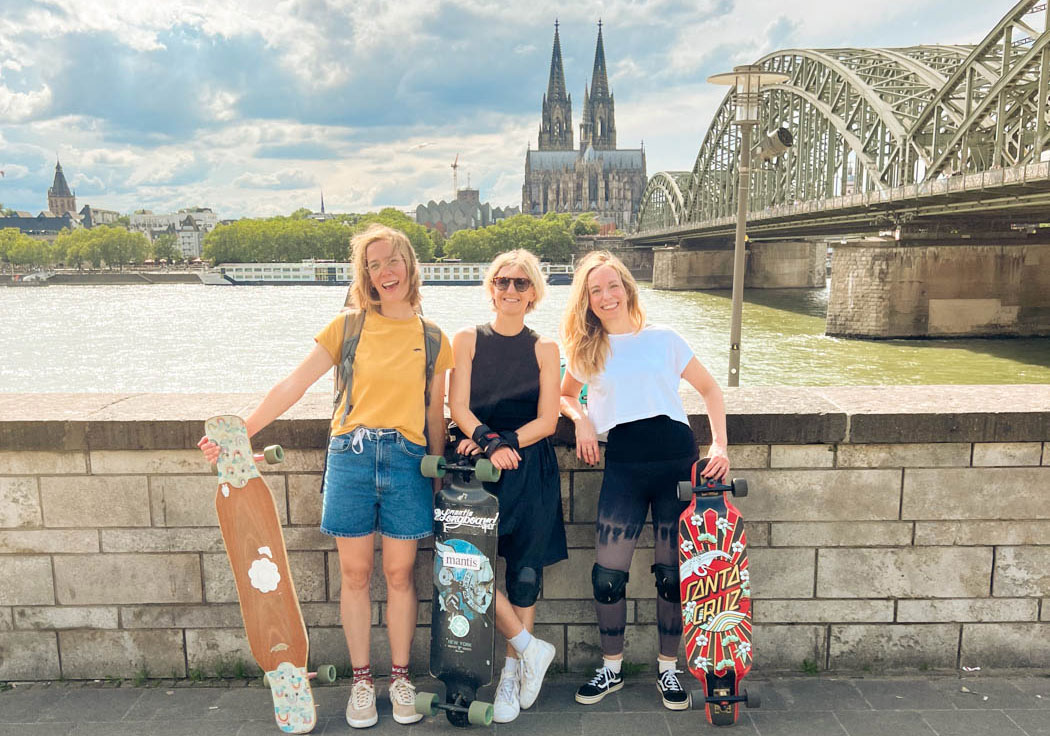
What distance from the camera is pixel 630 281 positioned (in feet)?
10.4

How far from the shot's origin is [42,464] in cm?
331

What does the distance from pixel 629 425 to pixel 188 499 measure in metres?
1.77

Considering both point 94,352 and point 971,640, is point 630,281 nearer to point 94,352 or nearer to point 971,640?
point 971,640

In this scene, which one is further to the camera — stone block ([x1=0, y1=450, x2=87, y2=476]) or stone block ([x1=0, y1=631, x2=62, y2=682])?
stone block ([x1=0, y1=631, x2=62, y2=682])

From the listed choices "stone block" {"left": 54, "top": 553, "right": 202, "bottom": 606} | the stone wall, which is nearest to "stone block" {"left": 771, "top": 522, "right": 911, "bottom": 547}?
the stone wall

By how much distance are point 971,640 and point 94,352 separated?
114 ft

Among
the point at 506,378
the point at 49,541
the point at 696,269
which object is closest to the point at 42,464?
the point at 49,541

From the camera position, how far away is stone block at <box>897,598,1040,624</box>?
11.3 feet

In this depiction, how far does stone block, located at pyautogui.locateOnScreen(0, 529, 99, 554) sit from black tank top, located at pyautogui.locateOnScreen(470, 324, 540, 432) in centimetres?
170

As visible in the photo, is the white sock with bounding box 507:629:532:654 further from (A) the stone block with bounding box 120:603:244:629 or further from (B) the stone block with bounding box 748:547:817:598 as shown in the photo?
(A) the stone block with bounding box 120:603:244:629

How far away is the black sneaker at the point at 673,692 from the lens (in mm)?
3086

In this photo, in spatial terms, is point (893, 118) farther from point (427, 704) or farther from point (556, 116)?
point (556, 116)

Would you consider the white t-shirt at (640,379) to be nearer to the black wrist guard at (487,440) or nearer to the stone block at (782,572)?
the black wrist guard at (487,440)

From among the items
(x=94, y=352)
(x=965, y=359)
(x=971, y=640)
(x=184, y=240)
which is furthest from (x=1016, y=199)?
(x=184, y=240)
